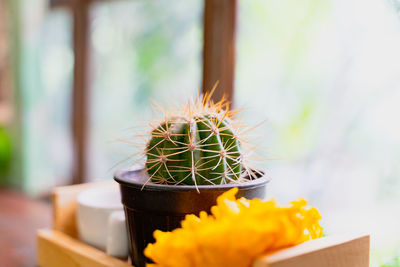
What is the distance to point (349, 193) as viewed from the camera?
1106 millimetres

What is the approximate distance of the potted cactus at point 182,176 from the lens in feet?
1.77

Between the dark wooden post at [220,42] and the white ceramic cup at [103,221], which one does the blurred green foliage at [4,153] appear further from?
the white ceramic cup at [103,221]

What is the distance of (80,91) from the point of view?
208cm

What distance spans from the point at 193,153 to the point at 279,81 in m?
0.76

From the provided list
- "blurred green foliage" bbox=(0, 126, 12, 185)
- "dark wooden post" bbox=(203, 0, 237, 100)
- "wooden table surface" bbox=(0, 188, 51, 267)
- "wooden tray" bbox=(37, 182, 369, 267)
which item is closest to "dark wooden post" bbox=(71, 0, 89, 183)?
"wooden table surface" bbox=(0, 188, 51, 267)

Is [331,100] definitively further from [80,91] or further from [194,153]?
[80,91]

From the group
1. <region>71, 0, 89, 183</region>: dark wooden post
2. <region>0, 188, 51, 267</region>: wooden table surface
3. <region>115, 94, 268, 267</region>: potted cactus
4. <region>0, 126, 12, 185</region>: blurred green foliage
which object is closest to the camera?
<region>115, 94, 268, 267</region>: potted cactus

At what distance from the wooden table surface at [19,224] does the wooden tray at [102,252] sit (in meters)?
0.43

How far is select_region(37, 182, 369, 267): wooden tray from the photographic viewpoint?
45 cm

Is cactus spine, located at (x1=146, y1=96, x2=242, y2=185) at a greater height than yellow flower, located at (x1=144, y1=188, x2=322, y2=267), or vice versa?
cactus spine, located at (x1=146, y1=96, x2=242, y2=185)

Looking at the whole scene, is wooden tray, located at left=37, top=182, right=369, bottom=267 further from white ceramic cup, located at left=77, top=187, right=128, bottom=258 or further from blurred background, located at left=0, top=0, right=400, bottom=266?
blurred background, located at left=0, top=0, right=400, bottom=266

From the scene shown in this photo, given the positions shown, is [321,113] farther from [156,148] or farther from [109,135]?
[109,135]

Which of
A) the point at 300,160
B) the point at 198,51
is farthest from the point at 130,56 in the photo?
the point at 300,160

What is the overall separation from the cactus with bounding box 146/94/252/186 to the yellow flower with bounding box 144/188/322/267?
0.08 meters
